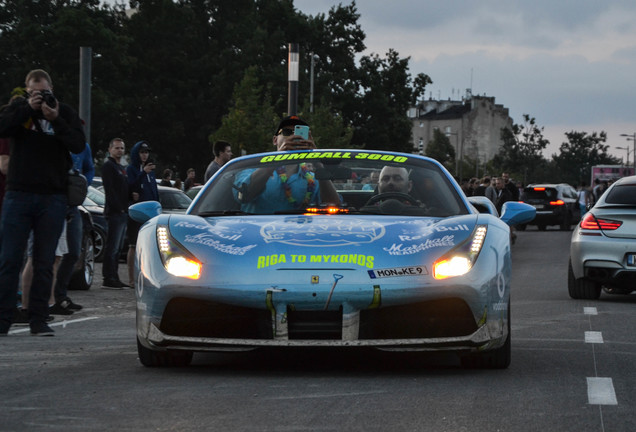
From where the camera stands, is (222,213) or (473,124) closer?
(222,213)

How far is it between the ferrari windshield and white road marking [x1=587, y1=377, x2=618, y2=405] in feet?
4.59

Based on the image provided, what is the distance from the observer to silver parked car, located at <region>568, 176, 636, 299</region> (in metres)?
13.4

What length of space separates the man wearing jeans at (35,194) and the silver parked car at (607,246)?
22.0 feet

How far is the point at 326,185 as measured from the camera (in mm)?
7625

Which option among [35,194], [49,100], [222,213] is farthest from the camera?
[35,194]

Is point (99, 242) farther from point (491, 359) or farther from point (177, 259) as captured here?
point (491, 359)

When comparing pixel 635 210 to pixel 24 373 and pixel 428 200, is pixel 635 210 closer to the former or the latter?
pixel 428 200

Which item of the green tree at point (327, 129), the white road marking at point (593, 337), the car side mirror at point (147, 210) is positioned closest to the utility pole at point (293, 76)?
the white road marking at point (593, 337)

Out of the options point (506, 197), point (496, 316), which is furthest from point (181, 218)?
point (506, 197)

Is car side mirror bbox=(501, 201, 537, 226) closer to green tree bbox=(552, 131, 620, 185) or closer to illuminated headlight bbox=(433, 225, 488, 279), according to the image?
illuminated headlight bbox=(433, 225, 488, 279)

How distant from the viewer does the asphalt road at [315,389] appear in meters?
5.10

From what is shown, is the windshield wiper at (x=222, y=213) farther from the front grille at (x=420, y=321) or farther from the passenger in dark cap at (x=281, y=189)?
the front grille at (x=420, y=321)

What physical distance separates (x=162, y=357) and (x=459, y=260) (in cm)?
175

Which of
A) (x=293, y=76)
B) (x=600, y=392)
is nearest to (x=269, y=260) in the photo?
(x=600, y=392)
